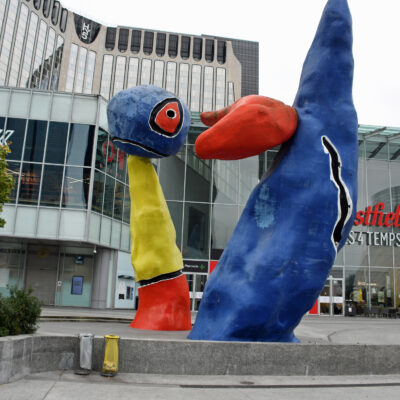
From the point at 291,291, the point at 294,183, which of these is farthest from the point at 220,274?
the point at 294,183

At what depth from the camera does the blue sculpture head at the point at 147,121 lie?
10.8 m

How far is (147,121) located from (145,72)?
8248 centimetres

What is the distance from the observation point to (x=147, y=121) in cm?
1076

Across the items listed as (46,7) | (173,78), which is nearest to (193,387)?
(46,7)

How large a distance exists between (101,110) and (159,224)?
15354 mm

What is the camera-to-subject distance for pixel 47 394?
5562mm

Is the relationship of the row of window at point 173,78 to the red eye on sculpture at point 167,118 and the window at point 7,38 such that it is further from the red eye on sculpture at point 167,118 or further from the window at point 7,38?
the red eye on sculpture at point 167,118

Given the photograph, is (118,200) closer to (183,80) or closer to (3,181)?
(3,181)

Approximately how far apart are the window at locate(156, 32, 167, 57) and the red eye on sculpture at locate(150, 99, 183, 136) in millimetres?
83391

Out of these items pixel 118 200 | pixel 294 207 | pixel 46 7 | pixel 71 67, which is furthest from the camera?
pixel 71 67

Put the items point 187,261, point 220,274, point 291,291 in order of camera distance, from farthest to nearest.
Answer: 1. point 187,261
2. point 220,274
3. point 291,291

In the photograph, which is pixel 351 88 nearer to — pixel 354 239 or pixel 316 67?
pixel 316 67

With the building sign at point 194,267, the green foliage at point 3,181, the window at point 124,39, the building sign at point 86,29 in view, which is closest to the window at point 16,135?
the building sign at point 194,267

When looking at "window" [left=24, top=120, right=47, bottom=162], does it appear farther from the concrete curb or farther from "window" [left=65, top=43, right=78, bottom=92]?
"window" [left=65, top=43, right=78, bottom=92]
